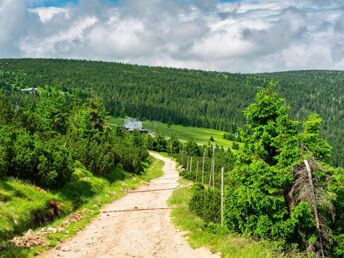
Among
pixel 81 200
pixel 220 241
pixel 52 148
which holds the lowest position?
pixel 81 200

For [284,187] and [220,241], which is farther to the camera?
[284,187]

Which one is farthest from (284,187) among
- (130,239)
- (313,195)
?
(130,239)

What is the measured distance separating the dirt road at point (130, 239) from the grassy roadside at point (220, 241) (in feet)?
1.46

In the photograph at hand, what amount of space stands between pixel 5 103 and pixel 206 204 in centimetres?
2633

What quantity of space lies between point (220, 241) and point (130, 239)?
4.44 meters

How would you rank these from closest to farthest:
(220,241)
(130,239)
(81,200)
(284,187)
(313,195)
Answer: (220,241), (313,195), (130,239), (284,187), (81,200)

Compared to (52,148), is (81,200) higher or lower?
lower

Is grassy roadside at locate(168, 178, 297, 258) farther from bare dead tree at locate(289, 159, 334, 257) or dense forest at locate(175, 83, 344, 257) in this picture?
bare dead tree at locate(289, 159, 334, 257)

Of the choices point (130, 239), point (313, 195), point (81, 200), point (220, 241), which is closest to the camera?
point (220, 241)

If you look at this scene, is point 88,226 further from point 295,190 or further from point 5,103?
point 5,103

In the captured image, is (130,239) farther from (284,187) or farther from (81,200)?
(81,200)

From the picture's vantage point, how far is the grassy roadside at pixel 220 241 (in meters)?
13.8

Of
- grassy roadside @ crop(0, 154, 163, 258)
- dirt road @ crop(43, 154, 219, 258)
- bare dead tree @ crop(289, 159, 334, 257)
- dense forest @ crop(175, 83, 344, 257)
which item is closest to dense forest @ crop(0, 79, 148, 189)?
grassy roadside @ crop(0, 154, 163, 258)

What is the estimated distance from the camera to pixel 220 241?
1567 cm
